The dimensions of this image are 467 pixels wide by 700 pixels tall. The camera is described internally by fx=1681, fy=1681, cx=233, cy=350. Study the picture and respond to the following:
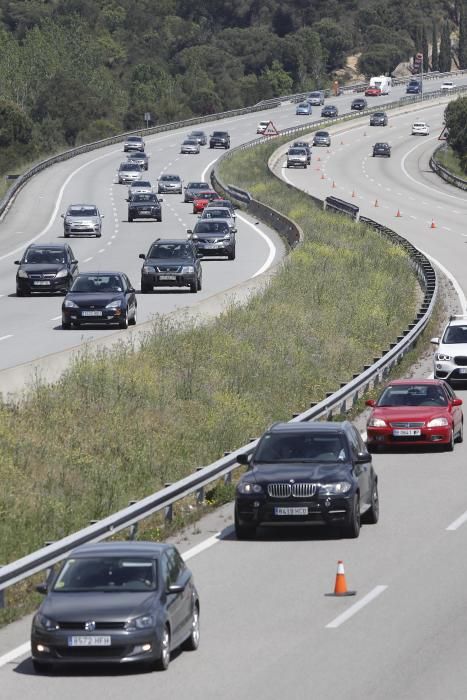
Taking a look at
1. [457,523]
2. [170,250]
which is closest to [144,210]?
[170,250]

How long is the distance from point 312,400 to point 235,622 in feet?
53.4

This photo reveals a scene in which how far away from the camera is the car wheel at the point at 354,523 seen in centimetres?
1953

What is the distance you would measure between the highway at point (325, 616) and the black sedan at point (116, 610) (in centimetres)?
23

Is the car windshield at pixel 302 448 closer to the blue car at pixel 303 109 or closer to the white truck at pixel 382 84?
the blue car at pixel 303 109

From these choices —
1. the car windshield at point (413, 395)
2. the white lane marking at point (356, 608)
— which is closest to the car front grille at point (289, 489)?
the white lane marking at point (356, 608)

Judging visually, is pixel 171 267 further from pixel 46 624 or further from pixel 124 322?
pixel 46 624

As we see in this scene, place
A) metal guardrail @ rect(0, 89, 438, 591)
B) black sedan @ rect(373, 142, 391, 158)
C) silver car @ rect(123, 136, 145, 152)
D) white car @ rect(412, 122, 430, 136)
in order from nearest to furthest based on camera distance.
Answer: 1. metal guardrail @ rect(0, 89, 438, 591)
2. black sedan @ rect(373, 142, 391, 158)
3. silver car @ rect(123, 136, 145, 152)
4. white car @ rect(412, 122, 430, 136)

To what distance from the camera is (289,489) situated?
64.0 ft

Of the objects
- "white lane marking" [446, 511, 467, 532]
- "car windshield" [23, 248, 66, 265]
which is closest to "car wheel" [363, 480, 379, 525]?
"white lane marking" [446, 511, 467, 532]

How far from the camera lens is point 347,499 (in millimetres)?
19297

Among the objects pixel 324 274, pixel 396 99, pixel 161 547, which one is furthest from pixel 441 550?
pixel 396 99

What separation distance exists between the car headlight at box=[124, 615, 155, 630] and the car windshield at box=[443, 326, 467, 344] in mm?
23528

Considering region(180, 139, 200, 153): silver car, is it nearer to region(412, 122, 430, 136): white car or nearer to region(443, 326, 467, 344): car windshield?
region(412, 122, 430, 136): white car

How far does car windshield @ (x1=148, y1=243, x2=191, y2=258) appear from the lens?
50375mm
